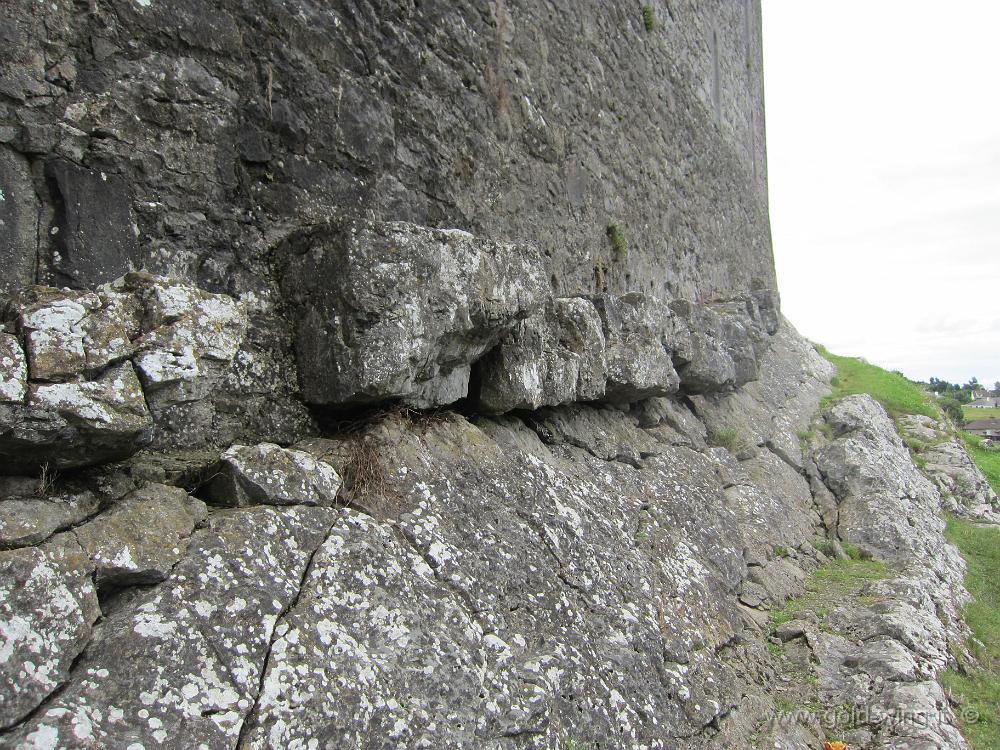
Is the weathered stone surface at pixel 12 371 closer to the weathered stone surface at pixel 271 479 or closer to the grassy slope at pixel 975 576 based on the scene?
the weathered stone surface at pixel 271 479

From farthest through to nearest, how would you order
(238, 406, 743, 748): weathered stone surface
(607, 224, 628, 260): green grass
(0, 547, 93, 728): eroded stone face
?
(607, 224, 628, 260): green grass
(238, 406, 743, 748): weathered stone surface
(0, 547, 93, 728): eroded stone face

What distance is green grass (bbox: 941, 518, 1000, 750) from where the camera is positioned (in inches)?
197

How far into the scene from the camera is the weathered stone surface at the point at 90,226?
9.59 ft

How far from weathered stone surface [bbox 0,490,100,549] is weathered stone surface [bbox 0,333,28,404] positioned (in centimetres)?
35

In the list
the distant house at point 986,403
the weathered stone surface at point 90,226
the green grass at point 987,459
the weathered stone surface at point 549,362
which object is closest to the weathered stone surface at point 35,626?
the weathered stone surface at point 90,226

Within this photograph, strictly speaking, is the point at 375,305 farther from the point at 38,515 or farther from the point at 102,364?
the point at 38,515

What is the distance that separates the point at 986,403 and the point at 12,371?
99.3 m

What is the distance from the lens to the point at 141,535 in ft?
8.57

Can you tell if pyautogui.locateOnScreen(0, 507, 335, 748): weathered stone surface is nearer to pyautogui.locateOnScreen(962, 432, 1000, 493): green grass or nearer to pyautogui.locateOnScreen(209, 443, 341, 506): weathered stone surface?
pyautogui.locateOnScreen(209, 443, 341, 506): weathered stone surface

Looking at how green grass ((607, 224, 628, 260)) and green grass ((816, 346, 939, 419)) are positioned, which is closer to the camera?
green grass ((607, 224, 628, 260))

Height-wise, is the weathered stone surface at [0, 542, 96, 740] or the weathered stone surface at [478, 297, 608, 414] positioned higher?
the weathered stone surface at [478, 297, 608, 414]

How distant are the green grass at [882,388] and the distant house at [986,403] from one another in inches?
2995

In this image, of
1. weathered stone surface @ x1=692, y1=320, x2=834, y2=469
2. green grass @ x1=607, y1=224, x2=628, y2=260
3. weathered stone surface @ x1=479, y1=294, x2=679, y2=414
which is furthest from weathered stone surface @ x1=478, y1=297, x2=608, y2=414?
weathered stone surface @ x1=692, y1=320, x2=834, y2=469

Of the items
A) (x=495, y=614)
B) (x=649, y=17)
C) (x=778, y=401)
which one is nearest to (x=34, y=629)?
(x=495, y=614)
